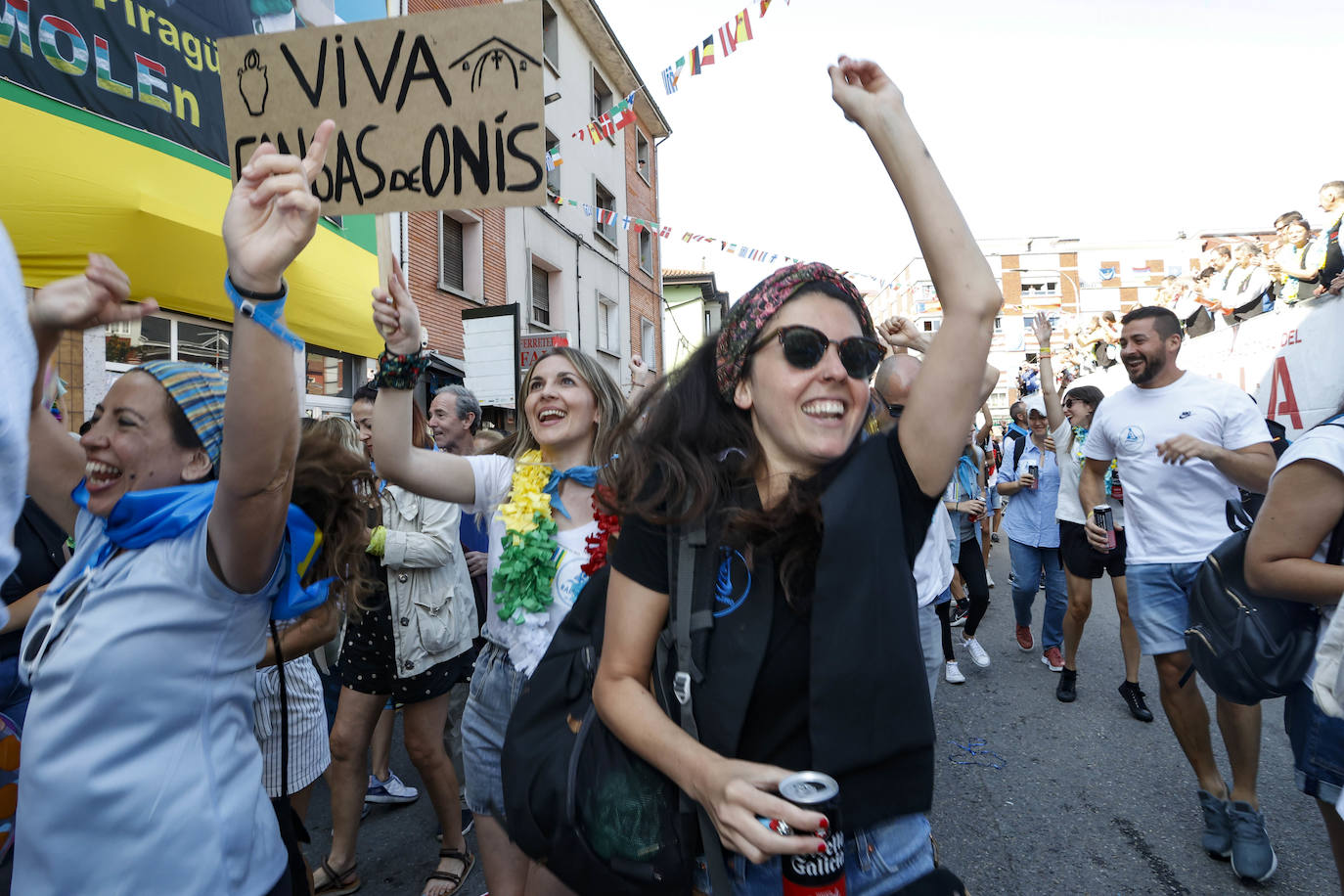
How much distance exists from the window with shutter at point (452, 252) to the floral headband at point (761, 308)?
11.5 metres

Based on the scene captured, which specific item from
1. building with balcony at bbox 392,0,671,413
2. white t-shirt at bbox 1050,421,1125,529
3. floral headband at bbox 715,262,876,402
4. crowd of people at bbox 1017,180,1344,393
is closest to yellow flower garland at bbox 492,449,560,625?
floral headband at bbox 715,262,876,402

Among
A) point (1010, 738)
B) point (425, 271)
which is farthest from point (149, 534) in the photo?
point (425, 271)

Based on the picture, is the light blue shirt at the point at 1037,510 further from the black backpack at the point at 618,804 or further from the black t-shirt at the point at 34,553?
the black t-shirt at the point at 34,553

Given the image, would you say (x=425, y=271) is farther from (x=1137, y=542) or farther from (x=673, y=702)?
(x=673, y=702)

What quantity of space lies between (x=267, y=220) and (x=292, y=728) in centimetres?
226

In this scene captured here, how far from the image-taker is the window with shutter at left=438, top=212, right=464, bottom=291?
1276 centimetres

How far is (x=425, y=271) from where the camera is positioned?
38.6ft

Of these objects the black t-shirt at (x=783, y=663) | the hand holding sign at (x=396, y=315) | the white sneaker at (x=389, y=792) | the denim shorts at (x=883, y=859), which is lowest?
the white sneaker at (x=389, y=792)

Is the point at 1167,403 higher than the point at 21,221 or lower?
lower

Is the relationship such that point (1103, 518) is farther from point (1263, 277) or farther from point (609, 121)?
point (1263, 277)

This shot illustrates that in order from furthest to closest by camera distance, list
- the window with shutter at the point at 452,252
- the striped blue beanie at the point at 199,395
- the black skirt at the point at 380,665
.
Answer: the window with shutter at the point at 452,252
the black skirt at the point at 380,665
the striped blue beanie at the point at 199,395

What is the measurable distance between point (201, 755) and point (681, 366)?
1.27 metres

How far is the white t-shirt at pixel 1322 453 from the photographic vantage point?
1.96 meters

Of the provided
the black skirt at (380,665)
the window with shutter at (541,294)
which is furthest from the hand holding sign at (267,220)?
the window with shutter at (541,294)
